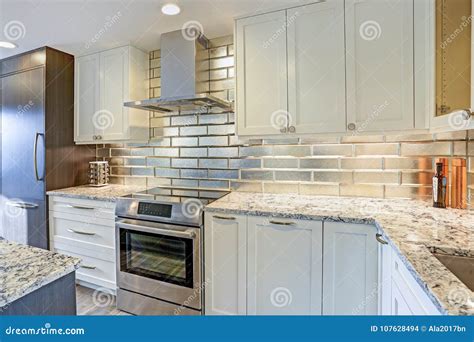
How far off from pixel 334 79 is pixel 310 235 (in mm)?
1060

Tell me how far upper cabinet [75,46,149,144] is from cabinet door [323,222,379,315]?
205 cm

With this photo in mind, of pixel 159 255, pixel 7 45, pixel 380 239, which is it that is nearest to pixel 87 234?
pixel 159 255

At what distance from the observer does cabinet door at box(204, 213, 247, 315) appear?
175cm

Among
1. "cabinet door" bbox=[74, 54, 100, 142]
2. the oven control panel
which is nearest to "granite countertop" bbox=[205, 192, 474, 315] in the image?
the oven control panel

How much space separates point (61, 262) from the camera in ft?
2.72

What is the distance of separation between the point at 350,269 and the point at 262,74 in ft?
4.75

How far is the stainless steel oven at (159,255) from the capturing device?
73.3 inches

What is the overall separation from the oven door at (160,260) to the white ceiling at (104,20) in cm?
158

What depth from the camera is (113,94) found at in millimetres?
2635

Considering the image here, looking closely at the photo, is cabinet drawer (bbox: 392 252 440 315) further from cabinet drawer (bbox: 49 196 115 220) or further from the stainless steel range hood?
cabinet drawer (bbox: 49 196 115 220)

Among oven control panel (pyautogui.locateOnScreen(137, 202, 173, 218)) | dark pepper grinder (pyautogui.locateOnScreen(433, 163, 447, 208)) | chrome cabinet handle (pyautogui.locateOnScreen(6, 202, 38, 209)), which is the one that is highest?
dark pepper grinder (pyautogui.locateOnScreen(433, 163, 447, 208))

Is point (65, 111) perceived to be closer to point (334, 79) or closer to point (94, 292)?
point (94, 292)

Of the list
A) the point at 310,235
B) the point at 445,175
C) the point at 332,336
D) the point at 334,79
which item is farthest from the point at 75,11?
the point at 445,175

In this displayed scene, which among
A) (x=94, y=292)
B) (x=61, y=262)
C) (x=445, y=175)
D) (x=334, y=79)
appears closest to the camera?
(x=61, y=262)
